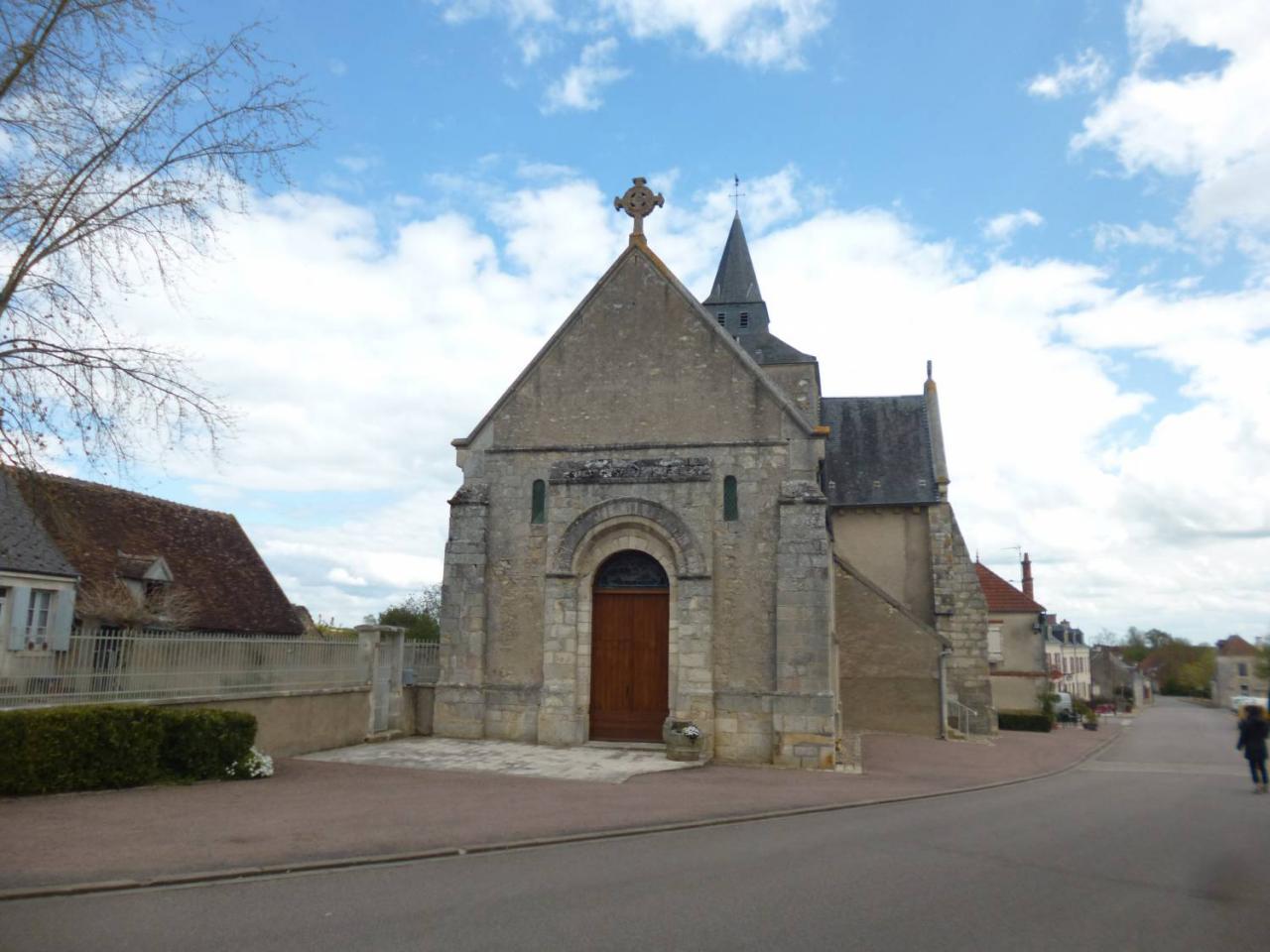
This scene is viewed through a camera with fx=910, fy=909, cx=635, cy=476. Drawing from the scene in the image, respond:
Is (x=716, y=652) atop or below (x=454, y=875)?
atop

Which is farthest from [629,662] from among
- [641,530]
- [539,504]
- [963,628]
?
[963,628]

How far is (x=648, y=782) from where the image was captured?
12.4m

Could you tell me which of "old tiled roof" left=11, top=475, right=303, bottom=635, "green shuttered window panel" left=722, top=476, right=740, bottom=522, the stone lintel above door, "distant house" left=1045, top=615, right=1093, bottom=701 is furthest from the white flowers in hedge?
"distant house" left=1045, top=615, right=1093, bottom=701

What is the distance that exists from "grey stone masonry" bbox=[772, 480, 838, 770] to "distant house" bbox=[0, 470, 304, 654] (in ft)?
37.3

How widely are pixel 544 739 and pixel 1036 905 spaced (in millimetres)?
10071

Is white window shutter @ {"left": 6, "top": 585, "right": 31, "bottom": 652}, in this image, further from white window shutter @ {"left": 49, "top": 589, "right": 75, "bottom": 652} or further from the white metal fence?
the white metal fence

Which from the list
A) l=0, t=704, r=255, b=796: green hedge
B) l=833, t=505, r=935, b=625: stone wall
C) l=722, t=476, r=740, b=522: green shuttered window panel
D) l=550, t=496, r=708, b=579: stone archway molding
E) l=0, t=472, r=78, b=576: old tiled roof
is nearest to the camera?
l=0, t=704, r=255, b=796: green hedge

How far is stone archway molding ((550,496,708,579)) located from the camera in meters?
15.5

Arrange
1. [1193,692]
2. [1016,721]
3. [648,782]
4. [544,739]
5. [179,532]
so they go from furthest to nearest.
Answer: [1193,692]
[1016,721]
[179,532]
[544,739]
[648,782]

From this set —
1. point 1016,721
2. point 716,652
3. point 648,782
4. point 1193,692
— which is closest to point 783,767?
point 716,652

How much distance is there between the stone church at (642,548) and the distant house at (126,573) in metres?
6.99

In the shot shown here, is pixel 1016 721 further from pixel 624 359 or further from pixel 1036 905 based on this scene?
pixel 1036 905

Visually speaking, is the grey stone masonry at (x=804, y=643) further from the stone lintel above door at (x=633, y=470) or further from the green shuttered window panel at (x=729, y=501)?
the stone lintel above door at (x=633, y=470)

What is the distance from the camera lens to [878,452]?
91.7ft
